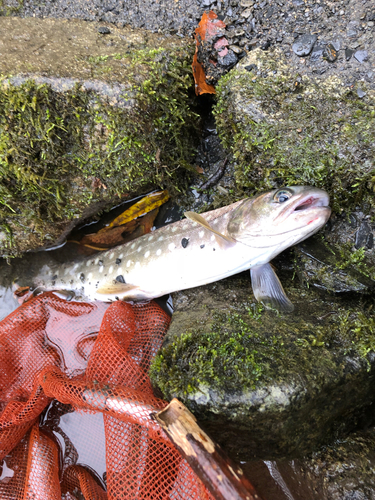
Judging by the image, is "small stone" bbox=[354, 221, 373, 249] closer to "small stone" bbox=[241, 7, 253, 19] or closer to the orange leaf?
the orange leaf

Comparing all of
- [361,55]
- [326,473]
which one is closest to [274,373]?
[326,473]

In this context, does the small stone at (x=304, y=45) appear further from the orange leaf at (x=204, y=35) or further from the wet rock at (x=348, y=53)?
the orange leaf at (x=204, y=35)

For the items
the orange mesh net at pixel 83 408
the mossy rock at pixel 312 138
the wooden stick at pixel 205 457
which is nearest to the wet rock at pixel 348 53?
the mossy rock at pixel 312 138

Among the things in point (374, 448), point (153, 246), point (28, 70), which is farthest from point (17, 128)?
point (374, 448)

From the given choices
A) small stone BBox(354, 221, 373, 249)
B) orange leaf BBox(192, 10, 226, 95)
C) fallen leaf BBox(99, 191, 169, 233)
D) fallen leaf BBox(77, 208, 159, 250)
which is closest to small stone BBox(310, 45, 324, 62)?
orange leaf BBox(192, 10, 226, 95)

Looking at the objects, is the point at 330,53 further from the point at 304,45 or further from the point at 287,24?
the point at 287,24

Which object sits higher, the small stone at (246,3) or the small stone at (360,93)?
the small stone at (246,3)
